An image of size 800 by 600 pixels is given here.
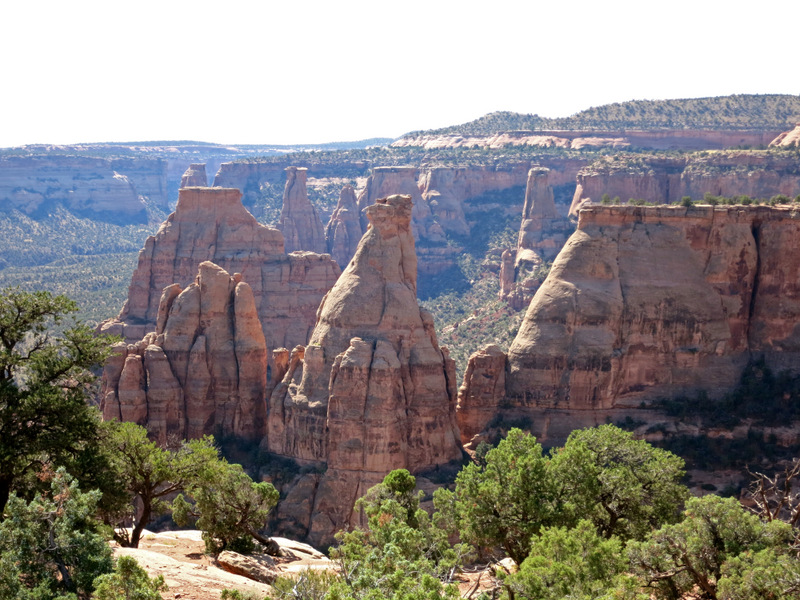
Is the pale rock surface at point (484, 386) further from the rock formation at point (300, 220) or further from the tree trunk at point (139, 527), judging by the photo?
the rock formation at point (300, 220)

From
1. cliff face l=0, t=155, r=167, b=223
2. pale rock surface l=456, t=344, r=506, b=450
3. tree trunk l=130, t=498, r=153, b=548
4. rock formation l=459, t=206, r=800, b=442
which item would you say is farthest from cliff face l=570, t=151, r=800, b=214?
cliff face l=0, t=155, r=167, b=223

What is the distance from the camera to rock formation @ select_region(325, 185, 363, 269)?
137250 mm

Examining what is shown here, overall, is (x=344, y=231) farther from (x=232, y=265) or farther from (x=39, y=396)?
(x=39, y=396)

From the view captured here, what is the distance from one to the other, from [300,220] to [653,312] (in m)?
81.1

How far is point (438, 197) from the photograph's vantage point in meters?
152

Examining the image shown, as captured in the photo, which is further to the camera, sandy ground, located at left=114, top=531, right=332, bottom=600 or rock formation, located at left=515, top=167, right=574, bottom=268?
rock formation, located at left=515, top=167, right=574, bottom=268

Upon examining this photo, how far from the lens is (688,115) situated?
523ft

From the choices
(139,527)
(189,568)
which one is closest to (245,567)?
(189,568)

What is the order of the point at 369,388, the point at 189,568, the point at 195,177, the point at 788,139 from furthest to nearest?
the point at 195,177 < the point at 788,139 < the point at 369,388 < the point at 189,568

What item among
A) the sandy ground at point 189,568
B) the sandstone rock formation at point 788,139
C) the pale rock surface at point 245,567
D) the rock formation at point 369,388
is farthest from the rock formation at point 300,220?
the pale rock surface at point 245,567

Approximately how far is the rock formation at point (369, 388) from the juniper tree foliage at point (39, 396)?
63.6 ft

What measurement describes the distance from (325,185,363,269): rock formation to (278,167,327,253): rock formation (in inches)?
83.5

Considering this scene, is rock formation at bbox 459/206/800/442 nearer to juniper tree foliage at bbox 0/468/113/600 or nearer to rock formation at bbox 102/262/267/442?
rock formation at bbox 102/262/267/442

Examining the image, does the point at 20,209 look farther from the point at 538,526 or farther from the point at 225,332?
the point at 538,526
